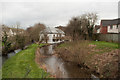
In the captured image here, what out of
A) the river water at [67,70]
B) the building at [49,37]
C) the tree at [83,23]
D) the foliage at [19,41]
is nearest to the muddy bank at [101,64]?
the river water at [67,70]

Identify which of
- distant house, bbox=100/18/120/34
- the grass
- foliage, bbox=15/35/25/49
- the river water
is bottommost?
the river water

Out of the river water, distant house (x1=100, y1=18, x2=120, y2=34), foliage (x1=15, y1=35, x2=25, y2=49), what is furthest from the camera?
distant house (x1=100, y1=18, x2=120, y2=34)

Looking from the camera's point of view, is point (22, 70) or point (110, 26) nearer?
point (22, 70)

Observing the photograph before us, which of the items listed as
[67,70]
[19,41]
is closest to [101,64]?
[67,70]

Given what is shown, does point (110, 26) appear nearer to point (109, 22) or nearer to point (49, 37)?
point (109, 22)

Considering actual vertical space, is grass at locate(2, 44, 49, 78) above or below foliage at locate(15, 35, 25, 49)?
below

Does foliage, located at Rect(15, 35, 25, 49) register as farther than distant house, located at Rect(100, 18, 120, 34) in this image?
No

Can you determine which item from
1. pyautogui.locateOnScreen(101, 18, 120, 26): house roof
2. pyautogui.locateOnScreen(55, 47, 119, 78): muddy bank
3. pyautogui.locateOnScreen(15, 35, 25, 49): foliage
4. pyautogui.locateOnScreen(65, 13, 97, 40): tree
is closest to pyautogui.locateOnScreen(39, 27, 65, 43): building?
pyautogui.locateOnScreen(65, 13, 97, 40): tree

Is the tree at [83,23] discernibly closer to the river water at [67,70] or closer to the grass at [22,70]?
the river water at [67,70]

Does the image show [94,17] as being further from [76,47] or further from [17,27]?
[17,27]

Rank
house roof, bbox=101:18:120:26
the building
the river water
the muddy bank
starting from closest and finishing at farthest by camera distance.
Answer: the muddy bank → the river water → house roof, bbox=101:18:120:26 → the building

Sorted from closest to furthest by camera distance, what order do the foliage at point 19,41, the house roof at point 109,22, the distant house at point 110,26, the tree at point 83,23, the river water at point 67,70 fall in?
the river water at point 67,70 → the foliage at point 19,41 → the tree at point 83,23 → the distant house at point 110,26 → the house roof at point 109,22

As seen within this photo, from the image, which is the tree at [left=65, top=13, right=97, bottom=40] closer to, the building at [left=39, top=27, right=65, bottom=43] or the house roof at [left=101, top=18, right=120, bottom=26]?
the house roof at [left=101, top=18, right=120, bottom=26]

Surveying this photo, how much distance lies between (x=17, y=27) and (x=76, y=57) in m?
20.7
